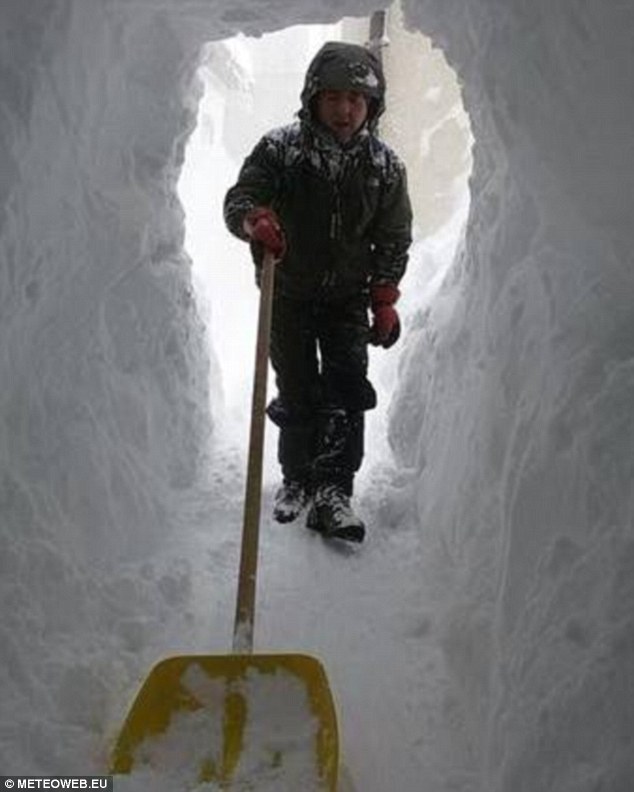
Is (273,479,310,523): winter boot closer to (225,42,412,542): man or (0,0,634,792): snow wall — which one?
(225,42,412,542): man

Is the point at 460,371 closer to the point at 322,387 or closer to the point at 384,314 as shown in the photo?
the point at 384,314

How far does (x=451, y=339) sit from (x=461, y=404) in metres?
0.51

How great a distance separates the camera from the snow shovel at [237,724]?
1.94m

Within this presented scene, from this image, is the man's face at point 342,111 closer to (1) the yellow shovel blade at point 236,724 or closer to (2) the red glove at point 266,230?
(2) the red glove at point 266,230

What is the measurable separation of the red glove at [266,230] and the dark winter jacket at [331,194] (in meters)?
0.15

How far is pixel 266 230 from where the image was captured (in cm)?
287

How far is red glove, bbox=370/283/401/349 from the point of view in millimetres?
3371

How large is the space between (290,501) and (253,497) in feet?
3.71

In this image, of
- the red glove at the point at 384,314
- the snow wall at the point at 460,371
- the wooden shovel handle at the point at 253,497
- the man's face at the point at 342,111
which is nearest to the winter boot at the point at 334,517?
the snow wall at the point at 460,371

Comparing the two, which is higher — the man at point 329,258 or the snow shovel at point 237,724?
the man at point 329,258

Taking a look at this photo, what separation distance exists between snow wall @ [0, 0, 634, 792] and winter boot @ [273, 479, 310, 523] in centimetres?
43

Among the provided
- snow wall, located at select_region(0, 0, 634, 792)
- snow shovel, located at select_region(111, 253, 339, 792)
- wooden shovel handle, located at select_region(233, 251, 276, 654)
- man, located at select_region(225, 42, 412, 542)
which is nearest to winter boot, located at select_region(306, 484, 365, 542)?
man, located at select_region(225, 42, 412, 542)

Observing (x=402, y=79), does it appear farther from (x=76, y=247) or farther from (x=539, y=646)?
(x=539, y=646)

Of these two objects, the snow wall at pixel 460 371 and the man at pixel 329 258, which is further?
the man at pixel 329 258
